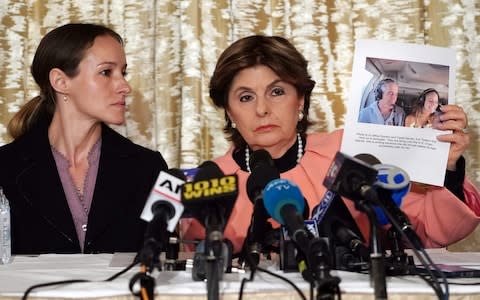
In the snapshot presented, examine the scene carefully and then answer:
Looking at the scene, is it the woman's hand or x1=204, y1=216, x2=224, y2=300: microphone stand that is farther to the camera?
the woman's hand

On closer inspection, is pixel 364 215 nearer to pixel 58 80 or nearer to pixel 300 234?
pixel 300 234

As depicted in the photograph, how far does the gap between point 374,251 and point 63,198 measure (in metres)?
1.34

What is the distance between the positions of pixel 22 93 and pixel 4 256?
128 centimetres

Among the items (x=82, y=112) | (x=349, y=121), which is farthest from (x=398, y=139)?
(x=82, y=112)

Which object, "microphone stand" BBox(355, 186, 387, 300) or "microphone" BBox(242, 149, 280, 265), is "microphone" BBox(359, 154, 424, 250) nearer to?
"microphone stand" BBox(355, 186, 387, 300)

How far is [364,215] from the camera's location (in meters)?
1.70

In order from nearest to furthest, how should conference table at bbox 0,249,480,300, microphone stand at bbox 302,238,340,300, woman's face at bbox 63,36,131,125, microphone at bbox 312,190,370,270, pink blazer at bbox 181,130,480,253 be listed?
1. microphone stand at bbox 302,238,340,300
2. conference table at bbox 0,249,480,300
3. microphone at bbox 312,190,370,270
4. pink blazer at bbox 181,130,480,253
5. woman's face at bbox 63,36,131,125

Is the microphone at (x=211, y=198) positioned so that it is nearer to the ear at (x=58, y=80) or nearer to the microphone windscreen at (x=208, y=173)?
the microphone windscreen at (x=208, y=173)

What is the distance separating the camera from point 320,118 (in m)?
2.72

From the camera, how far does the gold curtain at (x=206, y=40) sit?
2688 mm

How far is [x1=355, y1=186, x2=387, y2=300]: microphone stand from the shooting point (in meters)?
1.04

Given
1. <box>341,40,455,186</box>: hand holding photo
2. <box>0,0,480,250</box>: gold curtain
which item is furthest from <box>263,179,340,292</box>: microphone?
<box>0,0,480,250</box>: gold curtain

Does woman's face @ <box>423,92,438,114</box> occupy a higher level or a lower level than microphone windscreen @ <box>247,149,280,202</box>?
higher

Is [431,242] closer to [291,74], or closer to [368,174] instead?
[291,74]
